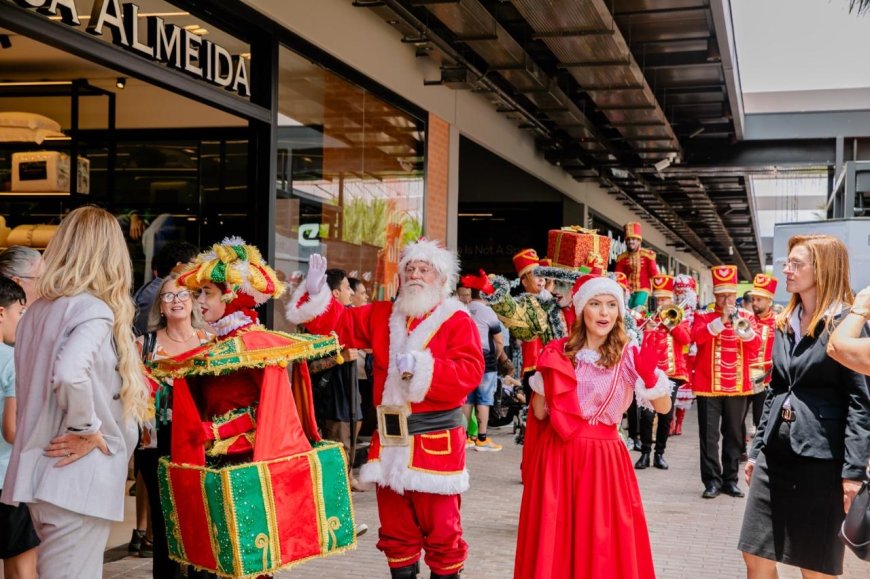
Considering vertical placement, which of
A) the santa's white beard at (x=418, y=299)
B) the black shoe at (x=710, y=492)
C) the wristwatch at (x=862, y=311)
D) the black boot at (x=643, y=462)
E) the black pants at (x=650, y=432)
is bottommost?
the black boot at (x=643, y=462)

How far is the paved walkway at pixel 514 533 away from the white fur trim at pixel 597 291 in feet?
6.84

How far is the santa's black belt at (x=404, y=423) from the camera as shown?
5000 millimetres

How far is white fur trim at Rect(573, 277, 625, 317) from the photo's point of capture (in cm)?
486

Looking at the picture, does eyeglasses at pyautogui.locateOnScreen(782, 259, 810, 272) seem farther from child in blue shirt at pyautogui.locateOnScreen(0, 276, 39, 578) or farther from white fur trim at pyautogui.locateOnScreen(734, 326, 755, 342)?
white fur trim at pyautogui.locateOnScreen(734, 326, 755, 342)

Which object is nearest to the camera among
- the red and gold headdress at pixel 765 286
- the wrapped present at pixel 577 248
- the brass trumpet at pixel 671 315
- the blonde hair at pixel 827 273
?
the blonde hair at pixel 827 273

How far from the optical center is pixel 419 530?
199 inches

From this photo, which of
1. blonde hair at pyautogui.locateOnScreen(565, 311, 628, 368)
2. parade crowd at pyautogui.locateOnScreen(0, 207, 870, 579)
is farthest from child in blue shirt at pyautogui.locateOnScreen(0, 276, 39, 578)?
blonde hair at pyautogui.locateOnScreen(565, 311, 628, 368)

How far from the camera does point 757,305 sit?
1033 centimetres

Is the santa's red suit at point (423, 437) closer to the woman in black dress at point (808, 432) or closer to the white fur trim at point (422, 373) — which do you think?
the white fur trim at point (422, 373)

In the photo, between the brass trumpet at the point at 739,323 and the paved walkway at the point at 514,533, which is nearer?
the paved walkway at the point at 514,533

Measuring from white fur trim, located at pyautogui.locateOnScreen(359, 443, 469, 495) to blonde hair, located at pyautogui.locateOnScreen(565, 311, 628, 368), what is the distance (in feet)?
2.80

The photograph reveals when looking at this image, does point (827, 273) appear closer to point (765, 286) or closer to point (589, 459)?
point (589, 459)

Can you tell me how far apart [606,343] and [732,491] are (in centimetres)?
485

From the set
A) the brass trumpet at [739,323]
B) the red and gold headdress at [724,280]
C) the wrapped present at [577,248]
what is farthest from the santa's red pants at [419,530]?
the red and gold headdress at [724,280]
